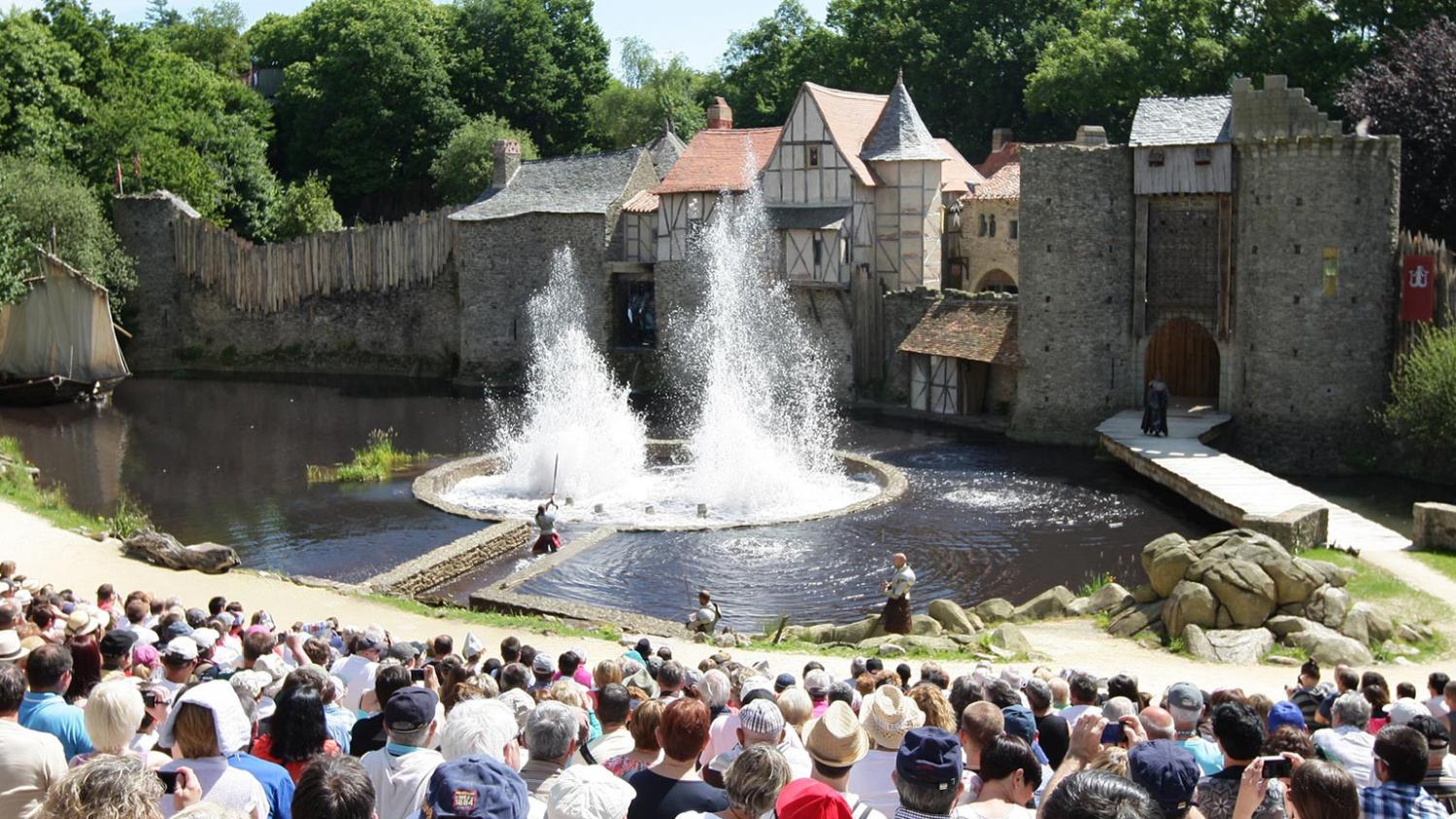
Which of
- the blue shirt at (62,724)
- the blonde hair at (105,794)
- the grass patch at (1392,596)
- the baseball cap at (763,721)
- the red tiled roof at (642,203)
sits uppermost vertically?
the red tiled roof at (642,203)

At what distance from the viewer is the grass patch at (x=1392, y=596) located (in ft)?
60.6

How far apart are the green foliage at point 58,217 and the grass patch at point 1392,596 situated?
33903 millimetres

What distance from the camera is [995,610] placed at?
19719mm

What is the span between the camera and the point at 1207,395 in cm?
3659

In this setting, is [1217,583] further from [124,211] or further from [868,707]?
[124,211]

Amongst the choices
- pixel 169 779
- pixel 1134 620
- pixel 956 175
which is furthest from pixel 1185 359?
pixel 169 779

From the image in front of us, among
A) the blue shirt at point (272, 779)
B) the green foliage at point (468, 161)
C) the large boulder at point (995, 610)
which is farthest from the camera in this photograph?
the green foliage at point (468, 161)

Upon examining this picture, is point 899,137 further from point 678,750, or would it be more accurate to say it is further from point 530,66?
point 678,750

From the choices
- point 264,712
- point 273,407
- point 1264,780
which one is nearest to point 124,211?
point 273,407

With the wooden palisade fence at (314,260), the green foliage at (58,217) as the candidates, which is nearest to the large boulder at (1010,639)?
the green foliage at (58,217)

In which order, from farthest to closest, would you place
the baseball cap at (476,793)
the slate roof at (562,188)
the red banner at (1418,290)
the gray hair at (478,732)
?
the slate roof at (562,188)
the red banner at (1418,290)
the gray hair at (478,732)
the baseball cap at (476,793)

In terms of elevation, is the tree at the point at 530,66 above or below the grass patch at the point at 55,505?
above

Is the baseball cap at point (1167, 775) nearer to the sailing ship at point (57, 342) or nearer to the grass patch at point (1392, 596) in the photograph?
the grass patch at point (1392, 596)

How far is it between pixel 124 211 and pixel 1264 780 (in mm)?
47705
